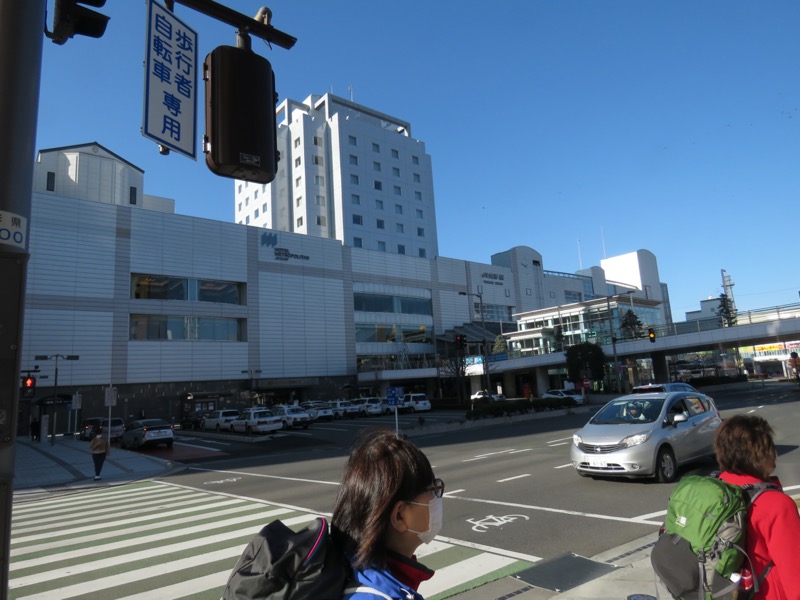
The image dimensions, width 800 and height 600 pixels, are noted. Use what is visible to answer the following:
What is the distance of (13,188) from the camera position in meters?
2.21

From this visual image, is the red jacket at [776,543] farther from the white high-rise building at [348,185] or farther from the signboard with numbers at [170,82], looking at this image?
the white high-rise building at [348,185]

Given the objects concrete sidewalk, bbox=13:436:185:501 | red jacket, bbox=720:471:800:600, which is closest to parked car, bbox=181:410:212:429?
concrete sidewalk, bbox=13:436:185:501

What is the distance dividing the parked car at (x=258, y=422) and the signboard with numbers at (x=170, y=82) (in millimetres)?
30309

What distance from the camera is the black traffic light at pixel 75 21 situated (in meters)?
3.00

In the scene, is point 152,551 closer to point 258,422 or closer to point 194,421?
point 258,422

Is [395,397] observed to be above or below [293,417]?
above

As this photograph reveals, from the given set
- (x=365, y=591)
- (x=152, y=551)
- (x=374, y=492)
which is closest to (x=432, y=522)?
(x=374, y=492)

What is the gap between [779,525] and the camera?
2490 mm

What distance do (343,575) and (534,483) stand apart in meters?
10.4

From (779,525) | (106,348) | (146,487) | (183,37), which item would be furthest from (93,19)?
(106,348)

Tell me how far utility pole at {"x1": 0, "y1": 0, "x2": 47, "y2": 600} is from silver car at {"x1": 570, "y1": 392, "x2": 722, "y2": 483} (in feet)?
32.7

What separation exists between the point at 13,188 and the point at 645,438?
1054cm

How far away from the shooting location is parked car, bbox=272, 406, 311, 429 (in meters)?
35.0

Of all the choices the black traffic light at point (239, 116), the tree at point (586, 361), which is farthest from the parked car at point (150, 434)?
the tree at point (586, 361)
